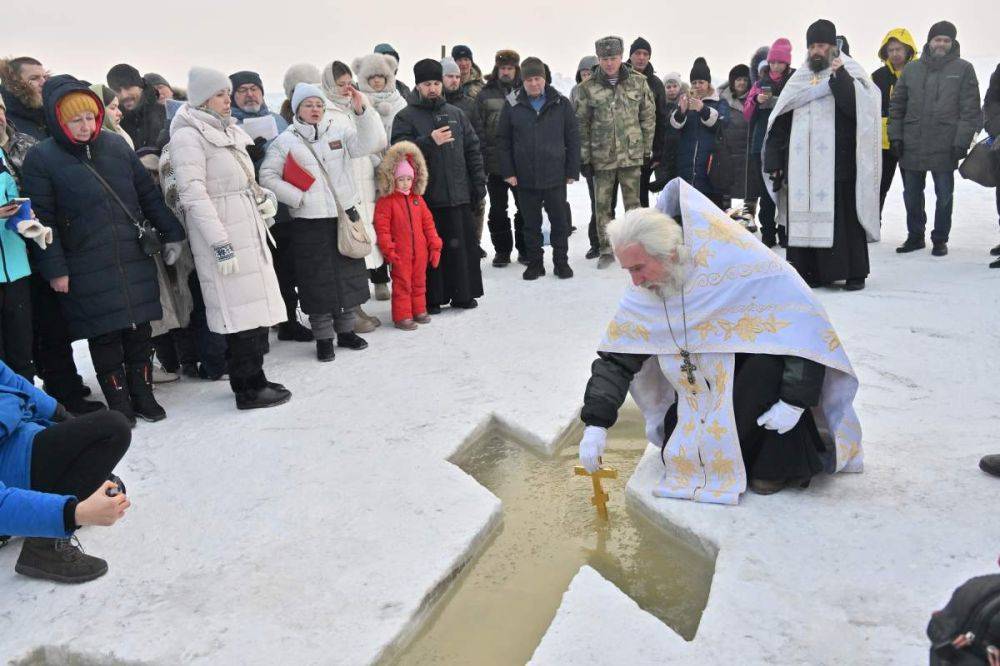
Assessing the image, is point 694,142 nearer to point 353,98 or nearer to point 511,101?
point 511,101

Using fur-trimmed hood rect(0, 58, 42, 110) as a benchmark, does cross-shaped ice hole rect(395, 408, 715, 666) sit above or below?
below

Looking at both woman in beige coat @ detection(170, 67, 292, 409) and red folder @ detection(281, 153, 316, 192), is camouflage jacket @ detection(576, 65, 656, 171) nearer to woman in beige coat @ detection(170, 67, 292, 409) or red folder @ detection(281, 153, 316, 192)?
red folder @ detection(281, 153, 316, 192)

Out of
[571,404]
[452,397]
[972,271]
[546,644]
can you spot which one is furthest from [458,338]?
[972,271]

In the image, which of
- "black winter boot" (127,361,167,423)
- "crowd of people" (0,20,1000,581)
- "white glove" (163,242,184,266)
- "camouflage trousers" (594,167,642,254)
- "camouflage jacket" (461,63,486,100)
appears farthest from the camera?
"camouflage jacket" (461,63,486,100)

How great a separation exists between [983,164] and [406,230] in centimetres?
396

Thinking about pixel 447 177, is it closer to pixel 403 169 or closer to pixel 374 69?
pixel 403 169

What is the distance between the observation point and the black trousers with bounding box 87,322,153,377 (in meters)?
4.28

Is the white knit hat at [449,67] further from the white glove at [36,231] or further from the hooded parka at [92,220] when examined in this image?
the white glove at [36,231]

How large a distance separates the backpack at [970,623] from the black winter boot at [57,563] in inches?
110

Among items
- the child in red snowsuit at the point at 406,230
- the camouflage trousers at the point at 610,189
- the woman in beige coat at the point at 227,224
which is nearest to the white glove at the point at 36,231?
the woman in beige coat at the point at 227,224

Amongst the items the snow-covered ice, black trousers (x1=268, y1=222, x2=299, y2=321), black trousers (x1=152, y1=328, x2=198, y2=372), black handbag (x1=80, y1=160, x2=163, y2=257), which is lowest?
the snow-covered ice

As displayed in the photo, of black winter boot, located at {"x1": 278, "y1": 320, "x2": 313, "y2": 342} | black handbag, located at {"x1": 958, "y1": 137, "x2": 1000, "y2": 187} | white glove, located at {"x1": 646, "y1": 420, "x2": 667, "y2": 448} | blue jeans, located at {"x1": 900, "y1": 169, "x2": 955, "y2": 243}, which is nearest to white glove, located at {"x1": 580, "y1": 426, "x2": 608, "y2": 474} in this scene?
white glove, located at {"x1": 646, "y1": 420, "x2": 667, "y2": 448}

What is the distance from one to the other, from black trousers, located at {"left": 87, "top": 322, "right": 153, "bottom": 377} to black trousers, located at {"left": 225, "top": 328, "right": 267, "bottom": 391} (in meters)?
0.45

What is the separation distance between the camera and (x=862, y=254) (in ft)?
20.6
